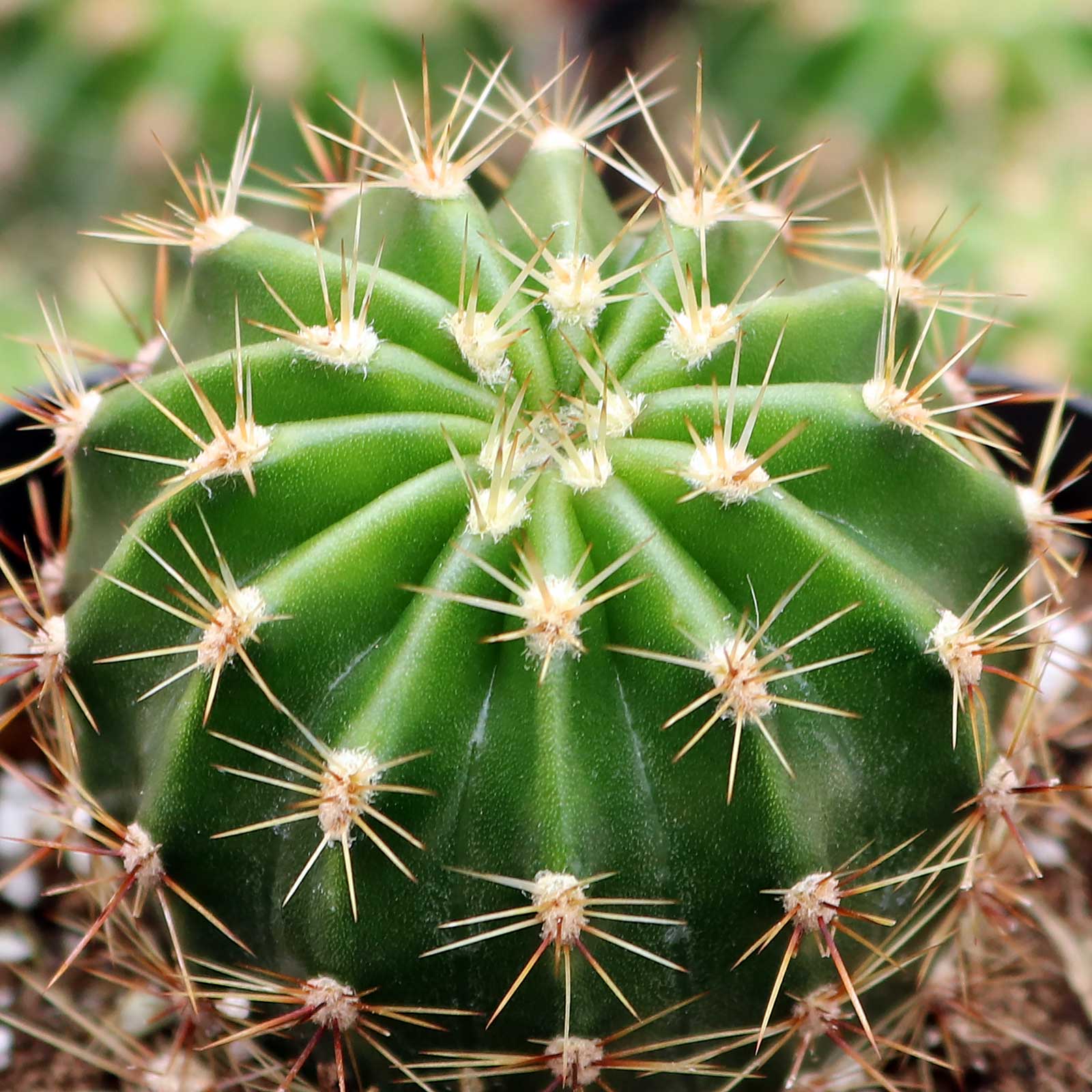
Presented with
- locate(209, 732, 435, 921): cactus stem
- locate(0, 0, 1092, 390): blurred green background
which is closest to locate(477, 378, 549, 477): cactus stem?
locate(209, 732, 435, 921): cactus stem

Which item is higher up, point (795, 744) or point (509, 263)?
point (509, 263)

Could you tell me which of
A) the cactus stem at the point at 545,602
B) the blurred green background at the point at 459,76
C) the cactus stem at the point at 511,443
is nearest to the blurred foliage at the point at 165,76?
the blurred green background at the point at 459,76

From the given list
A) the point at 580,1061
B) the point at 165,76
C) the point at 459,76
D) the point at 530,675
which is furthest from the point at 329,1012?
the point at 459,76

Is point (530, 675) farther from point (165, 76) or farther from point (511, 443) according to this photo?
point (165, 76)

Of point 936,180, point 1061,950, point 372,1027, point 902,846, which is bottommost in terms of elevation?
point 372,1027

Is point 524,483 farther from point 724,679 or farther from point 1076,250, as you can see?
point 1076,250

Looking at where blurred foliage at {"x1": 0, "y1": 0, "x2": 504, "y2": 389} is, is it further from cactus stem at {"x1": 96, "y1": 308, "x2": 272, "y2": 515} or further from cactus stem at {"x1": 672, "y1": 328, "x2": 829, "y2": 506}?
cactus stem at {"x1": 672, "y1": 328, "x2": 829, "y2": 506}

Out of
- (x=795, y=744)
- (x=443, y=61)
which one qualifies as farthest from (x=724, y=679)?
(x=443, y=61)

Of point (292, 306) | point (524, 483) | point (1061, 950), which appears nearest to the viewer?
point (524, 483)
